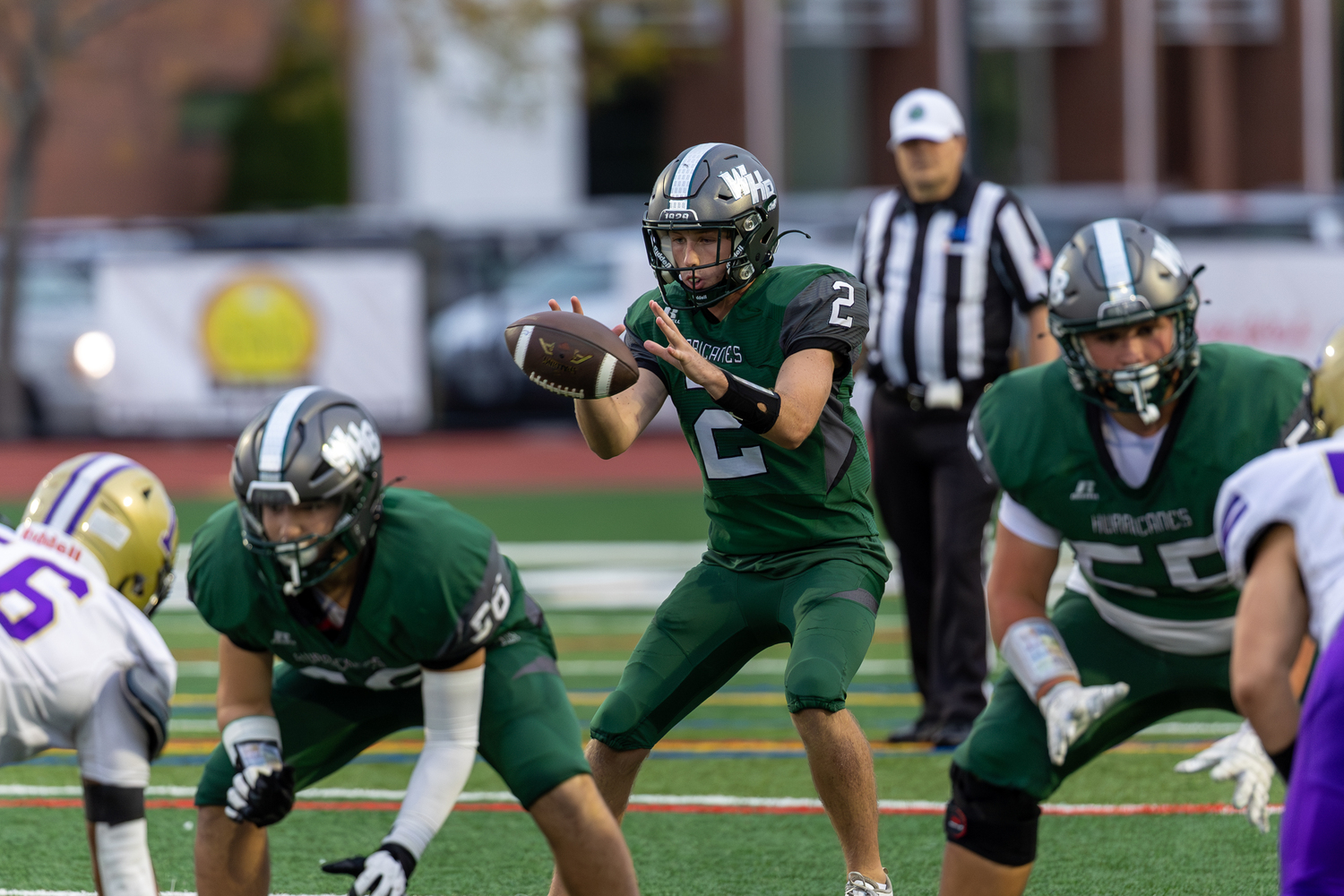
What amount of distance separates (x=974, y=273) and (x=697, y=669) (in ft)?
7.35

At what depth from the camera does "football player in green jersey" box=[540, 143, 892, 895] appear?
12.8ft

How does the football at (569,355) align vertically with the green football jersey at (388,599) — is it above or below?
above

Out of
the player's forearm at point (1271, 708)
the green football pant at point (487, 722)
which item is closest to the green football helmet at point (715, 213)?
the green football pant at point (487, 722)

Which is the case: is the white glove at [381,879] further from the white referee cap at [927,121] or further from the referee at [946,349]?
the white referee cap at [927,121]

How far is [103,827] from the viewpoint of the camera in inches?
120

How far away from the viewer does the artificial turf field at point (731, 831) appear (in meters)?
4.41

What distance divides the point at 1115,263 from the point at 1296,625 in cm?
86

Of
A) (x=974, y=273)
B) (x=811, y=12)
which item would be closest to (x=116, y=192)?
(x=811, y=12)

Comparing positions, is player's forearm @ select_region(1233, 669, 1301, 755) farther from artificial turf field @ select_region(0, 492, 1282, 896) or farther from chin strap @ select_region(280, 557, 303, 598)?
chin strap @ select_region(280, 557, 303, 598)

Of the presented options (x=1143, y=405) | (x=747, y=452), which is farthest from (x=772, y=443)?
(x=1143, y=405)

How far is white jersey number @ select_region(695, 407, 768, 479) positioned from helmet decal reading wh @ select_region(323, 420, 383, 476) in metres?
0.96

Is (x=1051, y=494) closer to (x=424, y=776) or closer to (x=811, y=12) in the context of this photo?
(x=424, y=776)

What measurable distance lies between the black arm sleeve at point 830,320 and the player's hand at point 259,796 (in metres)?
1.49

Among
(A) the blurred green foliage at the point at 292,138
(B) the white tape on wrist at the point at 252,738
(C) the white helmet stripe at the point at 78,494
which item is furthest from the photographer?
(A) the blurred green foliage at the point at 292,138
